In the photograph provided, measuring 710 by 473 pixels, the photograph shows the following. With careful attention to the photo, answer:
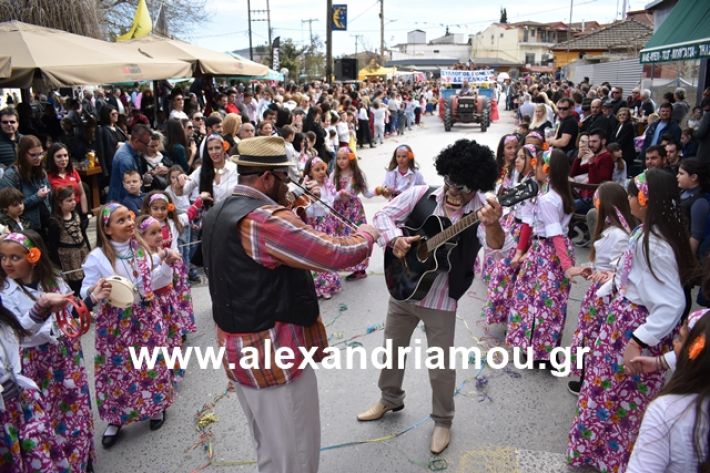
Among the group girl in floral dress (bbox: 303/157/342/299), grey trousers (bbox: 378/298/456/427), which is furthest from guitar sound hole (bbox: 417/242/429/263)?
girl in floral dress (bbox: 303/157/342/299)

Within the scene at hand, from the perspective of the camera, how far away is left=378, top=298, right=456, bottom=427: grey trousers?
3.57 metres

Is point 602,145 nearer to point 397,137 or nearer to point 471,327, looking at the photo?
point 471,327

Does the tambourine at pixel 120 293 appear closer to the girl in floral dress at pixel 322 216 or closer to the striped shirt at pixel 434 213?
the striped shirt at pixel 434 213

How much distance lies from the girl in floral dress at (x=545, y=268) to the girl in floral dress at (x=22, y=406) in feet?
11.5

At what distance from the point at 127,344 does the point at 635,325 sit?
3.28 meters

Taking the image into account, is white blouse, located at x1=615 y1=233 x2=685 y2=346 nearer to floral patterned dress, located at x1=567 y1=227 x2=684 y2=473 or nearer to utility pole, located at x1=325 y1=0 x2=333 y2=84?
floral patterned dress, located at x1=567 y1=227 x2=684 y2=473

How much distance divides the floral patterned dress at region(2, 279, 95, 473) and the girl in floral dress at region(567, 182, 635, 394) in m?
3.44

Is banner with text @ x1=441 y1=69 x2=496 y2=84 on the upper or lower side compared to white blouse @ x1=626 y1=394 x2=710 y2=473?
upper

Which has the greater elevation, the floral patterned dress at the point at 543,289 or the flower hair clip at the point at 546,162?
the flower hair clip at the point at 546,162

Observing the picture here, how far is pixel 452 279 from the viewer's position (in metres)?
3.45

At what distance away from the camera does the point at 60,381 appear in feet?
10.9

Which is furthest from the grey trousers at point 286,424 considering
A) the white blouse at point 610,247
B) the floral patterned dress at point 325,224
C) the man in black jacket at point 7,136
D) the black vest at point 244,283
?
the man in black jacket at point 7,136

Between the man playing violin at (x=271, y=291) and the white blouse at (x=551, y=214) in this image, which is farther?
the white blouse at (x=551, y=214)

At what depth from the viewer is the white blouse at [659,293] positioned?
2.75m
